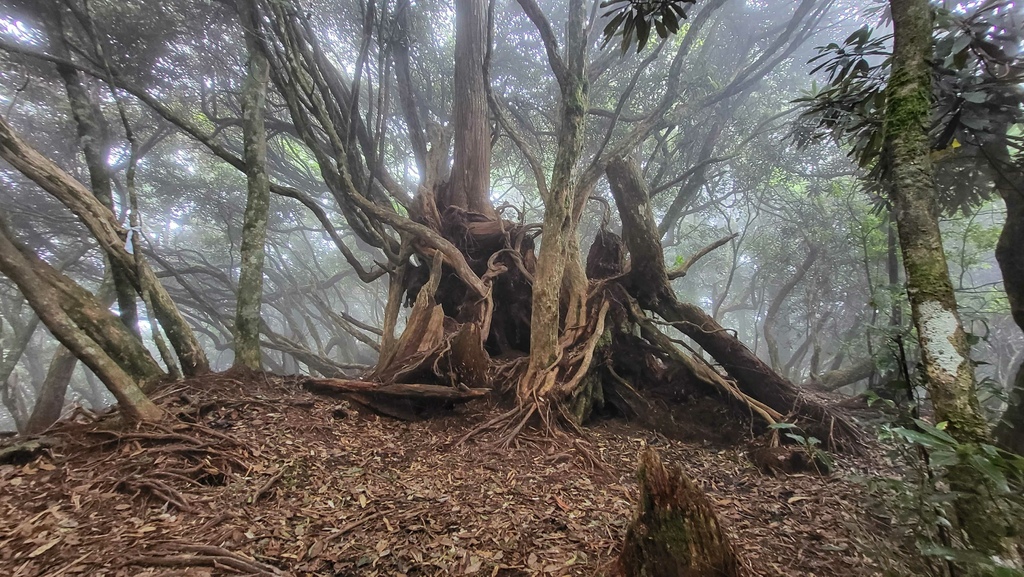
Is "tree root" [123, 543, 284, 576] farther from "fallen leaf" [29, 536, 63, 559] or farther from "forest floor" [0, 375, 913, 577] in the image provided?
"fallen leaf" [29, 536, 63, 559]

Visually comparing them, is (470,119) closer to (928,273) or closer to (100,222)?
(100,222)

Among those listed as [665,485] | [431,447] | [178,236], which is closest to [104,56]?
[431,447]

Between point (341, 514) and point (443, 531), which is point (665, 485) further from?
point (341, 514)

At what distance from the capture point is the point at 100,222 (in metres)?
4.04

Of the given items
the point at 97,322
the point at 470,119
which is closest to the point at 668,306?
the point at 470,119

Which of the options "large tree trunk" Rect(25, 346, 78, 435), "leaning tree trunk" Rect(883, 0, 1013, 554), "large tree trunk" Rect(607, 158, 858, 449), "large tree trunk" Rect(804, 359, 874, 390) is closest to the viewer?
"leaning tree trunk" Rect(883, 0, 1013, 554)

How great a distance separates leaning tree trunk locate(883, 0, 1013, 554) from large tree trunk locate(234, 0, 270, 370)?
5.28 m

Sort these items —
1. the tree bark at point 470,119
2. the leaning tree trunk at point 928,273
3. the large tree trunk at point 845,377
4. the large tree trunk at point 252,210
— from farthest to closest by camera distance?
the large tree trunk at point 845,377
the tree bark at point 470,119
the large tree trunk at point 252,210
the leaning tree trunk at point 928,273

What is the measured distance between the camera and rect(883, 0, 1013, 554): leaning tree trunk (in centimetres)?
163

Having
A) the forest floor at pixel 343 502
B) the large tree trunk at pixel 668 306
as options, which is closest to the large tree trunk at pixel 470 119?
the large tree trunk at pixel 668 306

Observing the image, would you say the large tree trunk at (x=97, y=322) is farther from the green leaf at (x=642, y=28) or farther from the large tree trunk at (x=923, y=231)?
the large tree trunk at (x=923, y=231)

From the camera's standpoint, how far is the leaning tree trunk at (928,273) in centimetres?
163

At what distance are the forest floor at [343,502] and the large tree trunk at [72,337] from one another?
19cm

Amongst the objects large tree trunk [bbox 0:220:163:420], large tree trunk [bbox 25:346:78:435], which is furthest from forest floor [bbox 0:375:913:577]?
large tree trunk [bbox 25:346:78:435]
